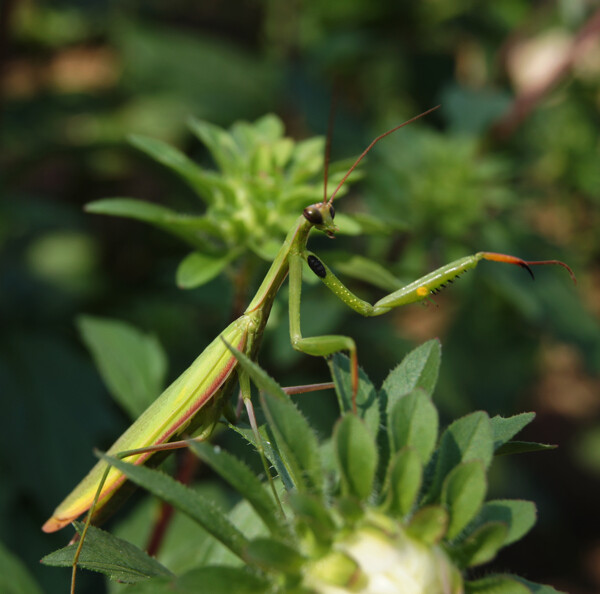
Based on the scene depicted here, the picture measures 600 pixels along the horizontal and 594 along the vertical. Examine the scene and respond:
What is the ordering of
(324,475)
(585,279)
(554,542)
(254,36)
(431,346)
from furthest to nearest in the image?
(254,36)
(585,279)
(554,542)
(431,346)
(324,475)

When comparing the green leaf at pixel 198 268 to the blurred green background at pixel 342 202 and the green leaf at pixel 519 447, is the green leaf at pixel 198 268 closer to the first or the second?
the blurred green background at pixel 342 202

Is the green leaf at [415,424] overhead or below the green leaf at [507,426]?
overhead

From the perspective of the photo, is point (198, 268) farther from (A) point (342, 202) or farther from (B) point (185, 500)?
(A) point (342, 202)

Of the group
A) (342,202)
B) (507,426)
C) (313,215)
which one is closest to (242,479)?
(507,426)

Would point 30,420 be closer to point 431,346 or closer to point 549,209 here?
point 431,346

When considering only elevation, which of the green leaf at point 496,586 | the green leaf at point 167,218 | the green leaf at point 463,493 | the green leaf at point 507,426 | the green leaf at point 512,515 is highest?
the green leaf at point 167,218

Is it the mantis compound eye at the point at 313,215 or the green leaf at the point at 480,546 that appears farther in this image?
the mantis compound eye at the point at 313,215

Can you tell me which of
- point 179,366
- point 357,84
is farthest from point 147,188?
point 179,366

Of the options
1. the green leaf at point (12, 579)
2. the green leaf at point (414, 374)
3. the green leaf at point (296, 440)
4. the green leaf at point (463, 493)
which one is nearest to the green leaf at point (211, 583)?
the green leaf at point (296, 440)

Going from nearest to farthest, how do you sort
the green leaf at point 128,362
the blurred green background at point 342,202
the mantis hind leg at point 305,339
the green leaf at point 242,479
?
the green leaf at point 242,479, the mantis hind leg at point 305,339, the green leaf at point 128,362, the blurred green background at point 342,202
